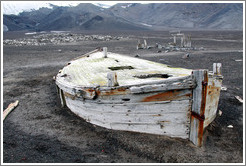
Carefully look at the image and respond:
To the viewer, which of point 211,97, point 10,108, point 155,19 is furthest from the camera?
point 155,19

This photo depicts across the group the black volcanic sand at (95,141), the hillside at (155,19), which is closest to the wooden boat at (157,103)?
the black volcanic sand at (95,141)

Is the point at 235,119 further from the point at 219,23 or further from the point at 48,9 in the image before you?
the point at 48,9

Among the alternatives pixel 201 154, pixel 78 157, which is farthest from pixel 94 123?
pixel 201 154

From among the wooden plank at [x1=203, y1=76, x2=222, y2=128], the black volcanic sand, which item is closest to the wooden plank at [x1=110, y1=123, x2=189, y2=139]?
the black volcanic sand

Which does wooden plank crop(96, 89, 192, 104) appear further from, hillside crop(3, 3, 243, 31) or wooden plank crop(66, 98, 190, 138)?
hillside crop(3, 3, 243, 31)

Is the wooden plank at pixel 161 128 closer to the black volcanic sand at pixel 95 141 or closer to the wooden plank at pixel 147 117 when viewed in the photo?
the wooden plank at pixel 147 117

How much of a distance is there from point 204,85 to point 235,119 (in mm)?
3115

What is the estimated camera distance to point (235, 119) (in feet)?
22.9

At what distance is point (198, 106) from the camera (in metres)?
4.95

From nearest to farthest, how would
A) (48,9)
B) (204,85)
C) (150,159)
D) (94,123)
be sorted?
(204,85), (150,159), (94,123), (48,9)

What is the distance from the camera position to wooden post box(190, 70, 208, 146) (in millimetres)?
4715

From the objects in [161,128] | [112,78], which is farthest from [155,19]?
[161,128]

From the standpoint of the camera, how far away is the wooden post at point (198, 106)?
15.5ft

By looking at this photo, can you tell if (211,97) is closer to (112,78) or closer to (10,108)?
(112,78)
